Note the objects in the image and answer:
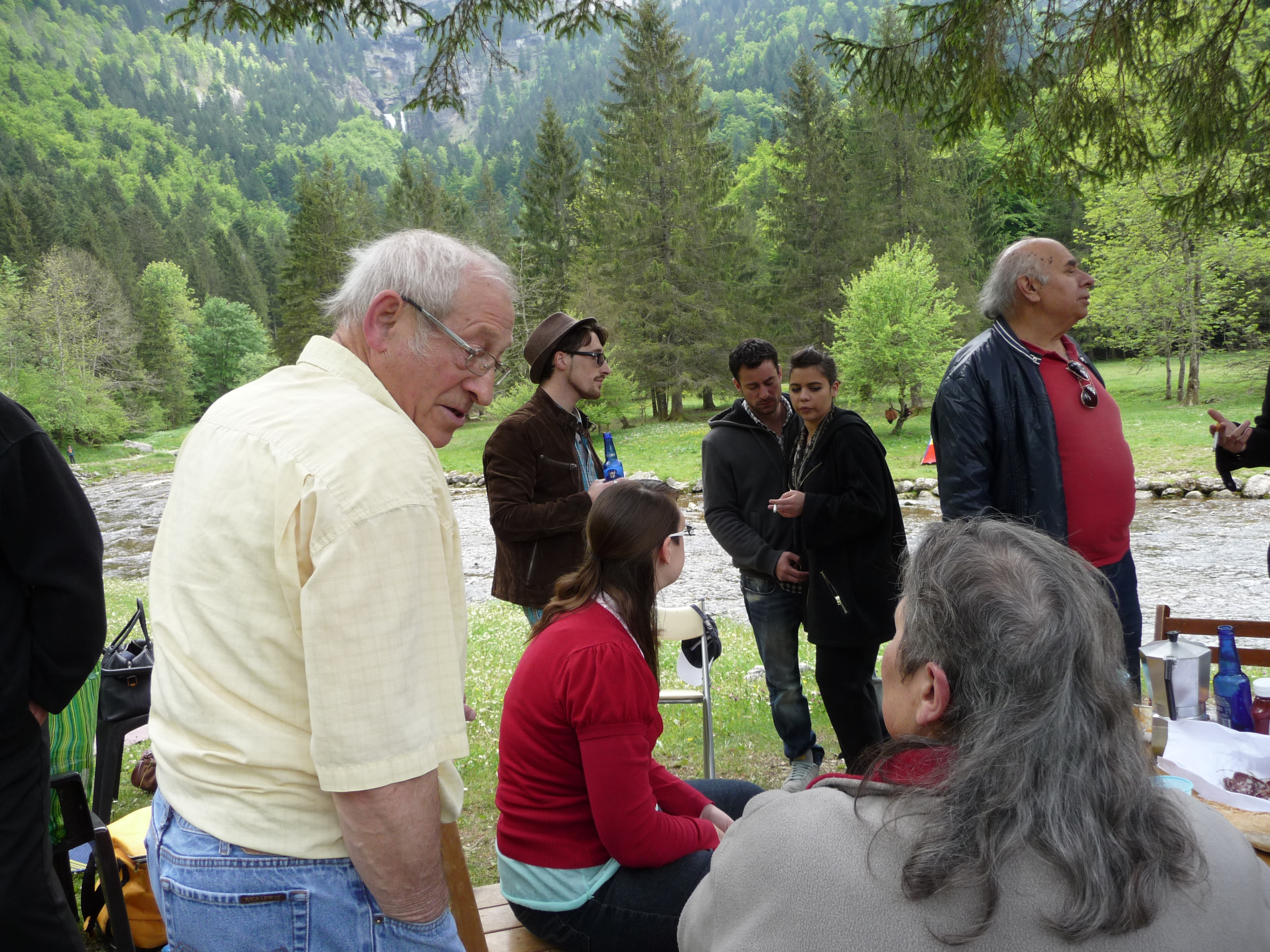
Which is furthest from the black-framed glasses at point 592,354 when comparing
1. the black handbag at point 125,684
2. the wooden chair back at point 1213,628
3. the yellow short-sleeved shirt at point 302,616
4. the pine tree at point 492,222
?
the pine tree at point 492,222

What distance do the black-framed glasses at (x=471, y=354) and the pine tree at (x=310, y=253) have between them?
1699 inches

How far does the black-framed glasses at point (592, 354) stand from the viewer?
406 cm

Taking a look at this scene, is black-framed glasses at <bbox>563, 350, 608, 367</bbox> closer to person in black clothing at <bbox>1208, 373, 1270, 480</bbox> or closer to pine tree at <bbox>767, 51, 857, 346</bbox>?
person in black clothing at <bbox>1208, 373, 1270, 480</bbox>

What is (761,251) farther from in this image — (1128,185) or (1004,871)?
(1004,871)

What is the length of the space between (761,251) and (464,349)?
36.9 metres

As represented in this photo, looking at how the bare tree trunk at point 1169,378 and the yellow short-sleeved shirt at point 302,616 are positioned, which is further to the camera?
the bare tree trunk at point 1169,378

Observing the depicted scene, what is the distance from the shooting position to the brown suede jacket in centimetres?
384

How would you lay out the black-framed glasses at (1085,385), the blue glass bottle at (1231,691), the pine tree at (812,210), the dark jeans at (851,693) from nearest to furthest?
the blue glass bottle at (1231,691)
the black-framed glasses at (1085,385)
the dark jeans at (851,693)
the pine tree at (812,210)

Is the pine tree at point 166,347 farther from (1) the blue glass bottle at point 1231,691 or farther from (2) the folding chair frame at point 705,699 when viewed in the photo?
(1) the blue glass bottle at point 1231,691

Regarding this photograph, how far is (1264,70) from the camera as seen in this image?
17.5 ft

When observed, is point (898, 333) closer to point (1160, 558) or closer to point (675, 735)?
point (1160, 558)

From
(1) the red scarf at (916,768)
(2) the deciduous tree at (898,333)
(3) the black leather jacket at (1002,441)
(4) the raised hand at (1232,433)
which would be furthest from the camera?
(2) the deciduous tree at (898,333)

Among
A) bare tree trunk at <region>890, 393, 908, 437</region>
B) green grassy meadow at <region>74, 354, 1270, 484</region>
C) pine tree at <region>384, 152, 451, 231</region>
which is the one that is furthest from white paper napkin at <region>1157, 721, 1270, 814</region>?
pine tree at <region>384, 152, 451, 231</region>

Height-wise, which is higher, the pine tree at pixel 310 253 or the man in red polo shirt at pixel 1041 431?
the pine tree at pixel 310 253
